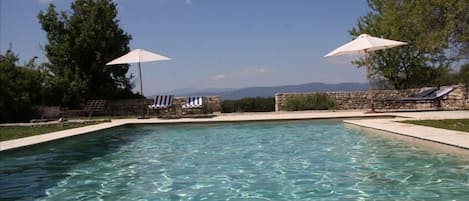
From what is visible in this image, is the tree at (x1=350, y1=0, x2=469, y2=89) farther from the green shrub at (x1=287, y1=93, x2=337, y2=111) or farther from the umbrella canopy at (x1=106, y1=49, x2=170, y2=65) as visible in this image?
the umbrella canopy at (x1=106, y1=49, x2=170, y2=65)

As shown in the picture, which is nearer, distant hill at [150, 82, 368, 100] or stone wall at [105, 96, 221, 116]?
stone wall at [105, 96, 221, 116]

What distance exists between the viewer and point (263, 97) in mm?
20312

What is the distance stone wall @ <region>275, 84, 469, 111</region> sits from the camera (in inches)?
659

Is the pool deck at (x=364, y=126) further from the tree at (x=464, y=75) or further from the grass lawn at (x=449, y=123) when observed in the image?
the tree at (x=464, y=75)

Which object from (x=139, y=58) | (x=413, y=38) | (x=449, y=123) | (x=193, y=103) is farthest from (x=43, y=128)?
(x=413, y=38)

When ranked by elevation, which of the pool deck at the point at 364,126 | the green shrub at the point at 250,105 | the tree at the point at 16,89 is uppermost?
the tree at the point at 16,89

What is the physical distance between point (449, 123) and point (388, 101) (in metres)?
6.67

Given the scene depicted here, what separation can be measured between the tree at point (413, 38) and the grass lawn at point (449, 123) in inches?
116

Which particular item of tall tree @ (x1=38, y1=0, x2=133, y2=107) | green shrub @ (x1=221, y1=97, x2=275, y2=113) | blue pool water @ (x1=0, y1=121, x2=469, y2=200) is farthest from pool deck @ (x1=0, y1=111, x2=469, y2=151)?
tall tree @ (x1=38, y1=0, x2=133, y2=107)

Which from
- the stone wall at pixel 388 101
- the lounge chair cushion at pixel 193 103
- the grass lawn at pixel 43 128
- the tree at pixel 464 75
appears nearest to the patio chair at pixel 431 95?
the stone wall at pixel 388 101

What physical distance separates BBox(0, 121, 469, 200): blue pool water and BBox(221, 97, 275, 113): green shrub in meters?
7.83

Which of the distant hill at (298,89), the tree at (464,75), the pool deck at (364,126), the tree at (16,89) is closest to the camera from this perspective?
the pool deck at (364,126)

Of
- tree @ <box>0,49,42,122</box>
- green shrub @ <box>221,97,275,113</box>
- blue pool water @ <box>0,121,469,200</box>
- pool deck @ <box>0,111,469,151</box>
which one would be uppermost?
tree @ <box>0,49,42,122</box>

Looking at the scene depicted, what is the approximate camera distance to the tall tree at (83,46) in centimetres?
1944
